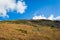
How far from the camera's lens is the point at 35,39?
33.3 m

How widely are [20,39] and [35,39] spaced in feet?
10.7

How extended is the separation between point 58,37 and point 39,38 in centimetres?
557

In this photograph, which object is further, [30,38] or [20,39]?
[30,38]

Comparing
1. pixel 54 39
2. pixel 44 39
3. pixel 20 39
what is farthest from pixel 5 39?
pixel 54 39

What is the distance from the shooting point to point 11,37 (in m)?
32.5

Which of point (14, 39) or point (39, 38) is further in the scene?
point (39, 38)

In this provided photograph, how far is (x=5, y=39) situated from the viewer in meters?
31.1

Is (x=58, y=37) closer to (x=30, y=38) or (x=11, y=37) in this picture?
(x=30, y=38)

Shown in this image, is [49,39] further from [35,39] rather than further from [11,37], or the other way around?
[11,37]

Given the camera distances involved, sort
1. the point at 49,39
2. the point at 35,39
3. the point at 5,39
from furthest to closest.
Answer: the point at 49,39
the point at 35,39
the point at 5,39

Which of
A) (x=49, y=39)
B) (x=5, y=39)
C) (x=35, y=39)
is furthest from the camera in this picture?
(x=49, y=39)

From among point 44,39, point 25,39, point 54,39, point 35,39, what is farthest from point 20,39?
point 54,39

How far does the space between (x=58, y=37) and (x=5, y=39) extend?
42.0ft

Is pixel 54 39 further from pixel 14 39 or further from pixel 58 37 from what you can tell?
pixel 14 39
